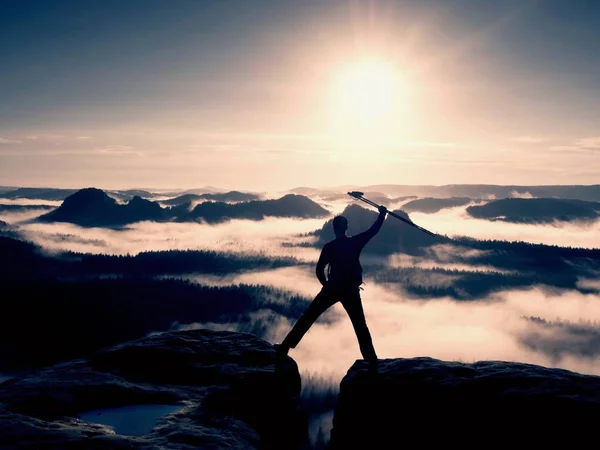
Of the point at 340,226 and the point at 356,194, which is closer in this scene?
the point at 340,226

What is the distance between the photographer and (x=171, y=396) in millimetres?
14625

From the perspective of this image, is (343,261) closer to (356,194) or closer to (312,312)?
(312,312)

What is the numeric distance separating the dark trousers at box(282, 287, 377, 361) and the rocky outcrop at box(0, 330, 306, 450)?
7.98ft

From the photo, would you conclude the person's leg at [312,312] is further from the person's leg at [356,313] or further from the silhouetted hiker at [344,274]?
the person's leg at [356,313]

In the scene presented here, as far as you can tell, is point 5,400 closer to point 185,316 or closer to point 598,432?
→ point 598,432

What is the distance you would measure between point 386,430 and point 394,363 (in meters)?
2.53

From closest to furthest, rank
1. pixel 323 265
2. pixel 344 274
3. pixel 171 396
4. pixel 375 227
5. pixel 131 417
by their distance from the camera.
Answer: pixel 131 417
pixel 375 227
pixel 344 274
pixel 323 265
pixel 171 396

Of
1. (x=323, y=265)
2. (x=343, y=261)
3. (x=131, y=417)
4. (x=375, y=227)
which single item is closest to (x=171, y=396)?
(x=131, y=417)

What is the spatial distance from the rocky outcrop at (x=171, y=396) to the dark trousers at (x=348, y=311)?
243 cm

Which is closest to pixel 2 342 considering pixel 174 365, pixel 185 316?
pixel 185 316

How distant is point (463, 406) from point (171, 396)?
9.28m

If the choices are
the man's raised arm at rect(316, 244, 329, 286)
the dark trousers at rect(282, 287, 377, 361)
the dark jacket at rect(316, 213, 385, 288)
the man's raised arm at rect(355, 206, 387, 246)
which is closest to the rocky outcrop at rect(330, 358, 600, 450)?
the dark trousers at rect(282, 287, 377, 361)

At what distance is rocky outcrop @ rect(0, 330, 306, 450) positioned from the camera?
1057cm

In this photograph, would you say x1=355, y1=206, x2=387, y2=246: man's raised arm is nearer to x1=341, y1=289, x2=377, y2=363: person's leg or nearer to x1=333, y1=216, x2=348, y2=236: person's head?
x1=333, y1=216, x2=348, y2=236: person's head
